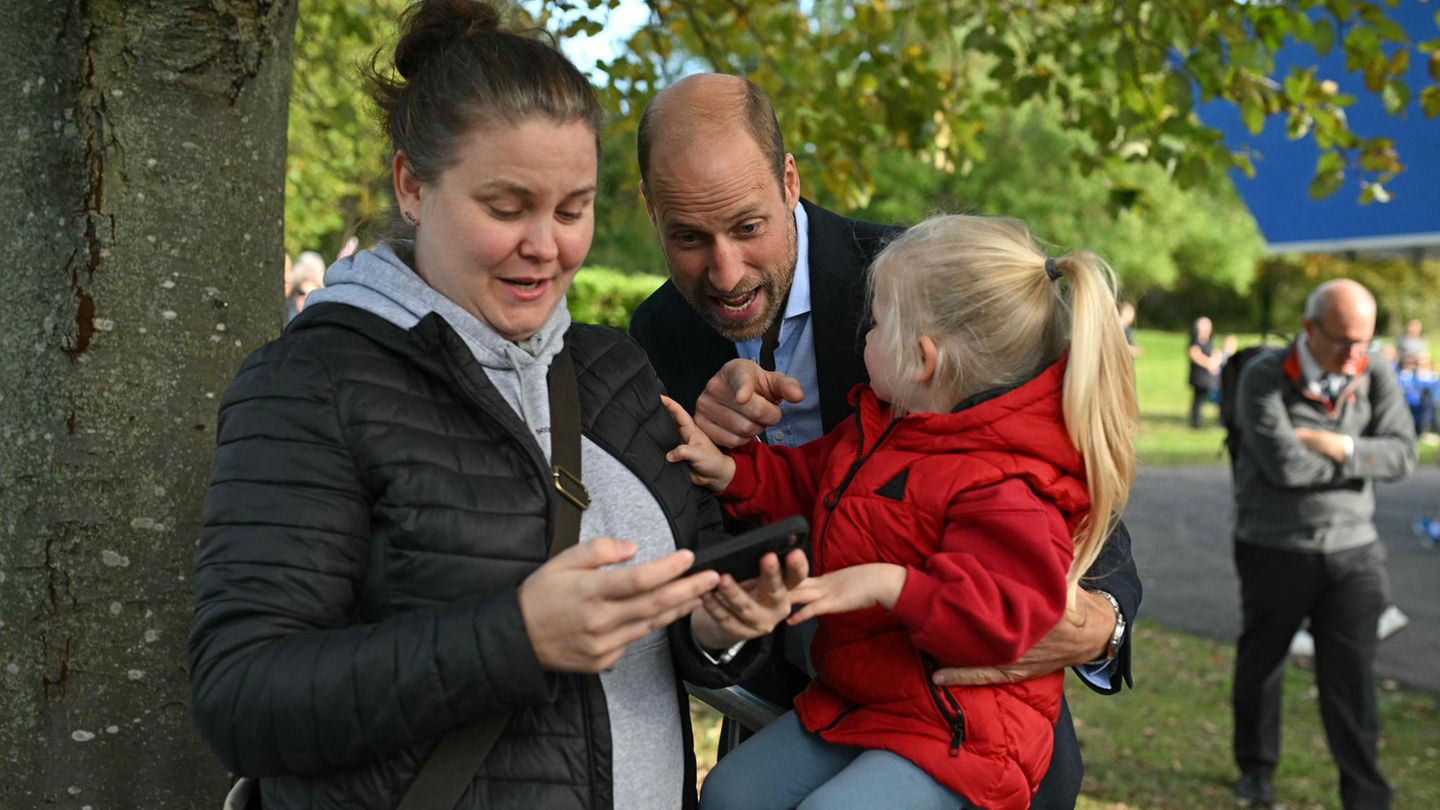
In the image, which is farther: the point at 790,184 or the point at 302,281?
the point at 302,281

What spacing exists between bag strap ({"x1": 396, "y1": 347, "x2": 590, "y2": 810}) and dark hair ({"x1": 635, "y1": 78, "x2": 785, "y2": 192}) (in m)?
1.13

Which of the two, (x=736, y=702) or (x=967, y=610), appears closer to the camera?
(x=967, y=610)

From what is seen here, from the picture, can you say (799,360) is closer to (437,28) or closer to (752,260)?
(752,260)

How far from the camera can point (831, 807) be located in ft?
7.20

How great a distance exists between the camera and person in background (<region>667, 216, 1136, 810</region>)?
212cm

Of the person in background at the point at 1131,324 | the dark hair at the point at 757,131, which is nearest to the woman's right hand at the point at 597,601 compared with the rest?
the person in background at the point at 1131,324

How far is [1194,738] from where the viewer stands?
7578mm

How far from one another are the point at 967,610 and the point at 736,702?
2.62ft

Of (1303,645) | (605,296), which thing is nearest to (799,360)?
(1303,645)

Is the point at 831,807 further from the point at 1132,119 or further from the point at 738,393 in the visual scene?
the point at 1132,119

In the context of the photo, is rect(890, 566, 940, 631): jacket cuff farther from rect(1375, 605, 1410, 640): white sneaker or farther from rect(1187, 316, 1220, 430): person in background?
rect(1187, 316, 1220, 430): person in background

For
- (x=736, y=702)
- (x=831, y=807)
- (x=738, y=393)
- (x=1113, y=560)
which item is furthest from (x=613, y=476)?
(x=1113, y=560)

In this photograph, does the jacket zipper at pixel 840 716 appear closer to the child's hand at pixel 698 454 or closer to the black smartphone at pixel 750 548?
the child's hand at pixel 698 454

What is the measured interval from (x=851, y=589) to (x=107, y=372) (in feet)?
5.23
